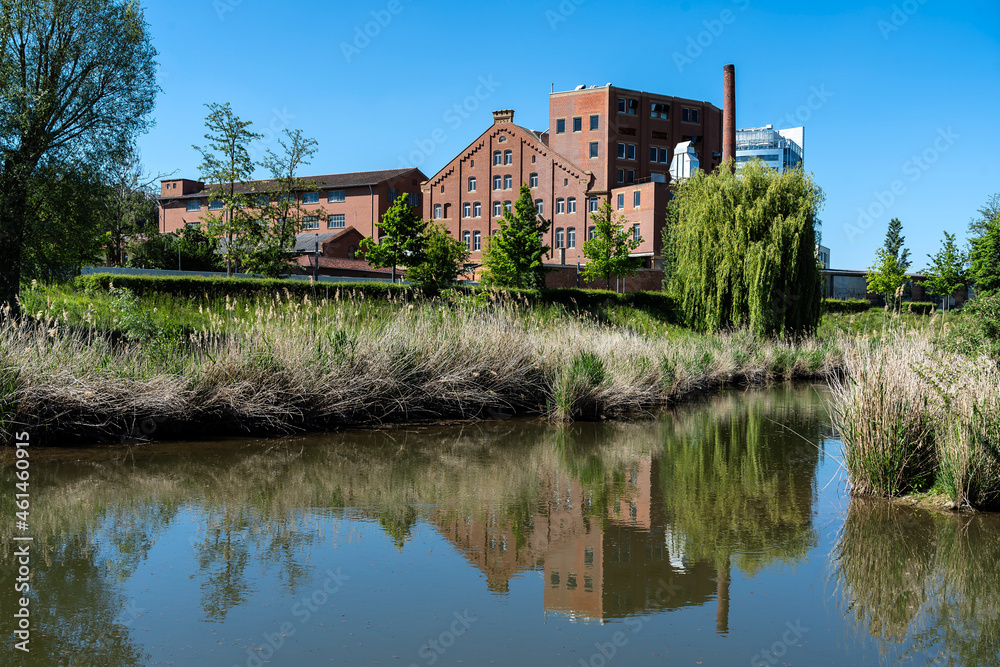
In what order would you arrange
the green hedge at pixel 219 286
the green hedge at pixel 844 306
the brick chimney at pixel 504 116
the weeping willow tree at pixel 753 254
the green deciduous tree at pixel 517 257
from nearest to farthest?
the green hedge at pixel 219 286 → the weeping willow tree at pixel 753 254 → the green hedge at pixel 844 306 → the green deciduous tree at pixel 517 257 → the brick chimney at pixel 504 116

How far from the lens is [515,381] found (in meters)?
14.2

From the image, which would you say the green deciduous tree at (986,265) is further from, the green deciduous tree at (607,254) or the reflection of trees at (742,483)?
the green deciduous tree at (607,254)

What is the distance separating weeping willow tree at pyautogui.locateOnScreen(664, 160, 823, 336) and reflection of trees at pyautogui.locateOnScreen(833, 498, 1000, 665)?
1977 centimetres

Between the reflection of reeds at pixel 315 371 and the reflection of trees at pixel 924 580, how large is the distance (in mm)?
7348

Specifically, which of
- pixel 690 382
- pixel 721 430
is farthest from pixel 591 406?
pixel 690 382

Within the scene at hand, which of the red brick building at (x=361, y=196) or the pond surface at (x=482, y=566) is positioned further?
the red brick building at (x=361, y=196)

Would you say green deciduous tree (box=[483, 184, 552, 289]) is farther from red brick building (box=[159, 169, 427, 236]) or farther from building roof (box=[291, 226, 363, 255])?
red brick building (box=[159, 169, 427, 236])

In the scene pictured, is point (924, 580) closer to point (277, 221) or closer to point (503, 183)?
point (277, 221)

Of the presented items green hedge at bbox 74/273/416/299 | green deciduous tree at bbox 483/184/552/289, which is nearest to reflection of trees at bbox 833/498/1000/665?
green hedge at bbox 74/273/416/299

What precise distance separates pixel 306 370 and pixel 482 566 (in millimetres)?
6644

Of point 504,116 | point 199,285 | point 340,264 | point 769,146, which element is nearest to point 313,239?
point 340,264

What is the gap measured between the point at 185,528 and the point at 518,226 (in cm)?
4352

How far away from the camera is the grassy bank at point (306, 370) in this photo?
1016cm

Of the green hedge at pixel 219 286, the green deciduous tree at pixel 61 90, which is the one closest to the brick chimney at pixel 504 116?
the green hedge at pixel 219 286
